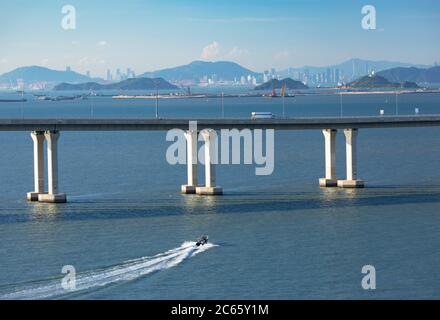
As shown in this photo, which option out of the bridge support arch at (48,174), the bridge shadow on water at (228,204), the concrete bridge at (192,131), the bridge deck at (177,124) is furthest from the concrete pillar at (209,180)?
the bridge support arch at (48,174)

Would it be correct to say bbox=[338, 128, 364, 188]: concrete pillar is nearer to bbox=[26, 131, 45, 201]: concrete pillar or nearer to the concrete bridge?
the concrete bridge

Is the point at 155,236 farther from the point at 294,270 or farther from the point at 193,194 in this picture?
the point at 193,194

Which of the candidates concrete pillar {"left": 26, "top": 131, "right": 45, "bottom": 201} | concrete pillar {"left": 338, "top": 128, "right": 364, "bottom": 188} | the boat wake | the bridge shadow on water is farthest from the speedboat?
concrete pillar {"left": 338, "top": 128, "right": 364, "bottom": 188}

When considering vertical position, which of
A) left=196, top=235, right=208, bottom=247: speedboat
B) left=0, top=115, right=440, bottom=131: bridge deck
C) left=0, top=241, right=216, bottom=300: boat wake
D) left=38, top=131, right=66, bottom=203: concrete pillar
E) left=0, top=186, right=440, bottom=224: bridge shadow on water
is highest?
left=0, top=115, right=440, bottom=131: bridge deck

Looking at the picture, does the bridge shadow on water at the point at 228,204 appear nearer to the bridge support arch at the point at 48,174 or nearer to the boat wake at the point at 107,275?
the bridge support arch at the point at 48,174

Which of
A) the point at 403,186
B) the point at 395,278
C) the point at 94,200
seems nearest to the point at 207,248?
the point at 395,278

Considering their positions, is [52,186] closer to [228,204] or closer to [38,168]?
[38,168]
